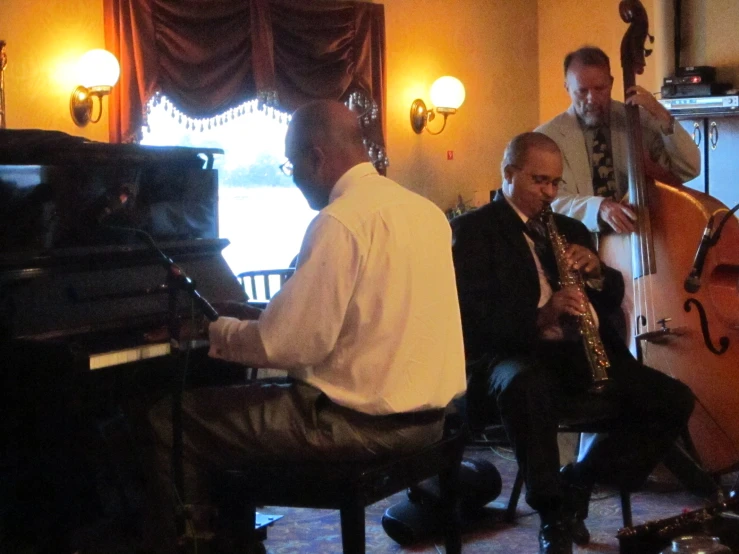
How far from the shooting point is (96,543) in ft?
8.73

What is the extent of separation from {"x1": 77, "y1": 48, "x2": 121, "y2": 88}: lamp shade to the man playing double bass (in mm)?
1942

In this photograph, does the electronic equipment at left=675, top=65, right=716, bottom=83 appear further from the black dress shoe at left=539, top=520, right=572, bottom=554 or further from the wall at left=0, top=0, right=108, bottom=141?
the black dress shoe at left=539, top=520, right=572, bottom=554

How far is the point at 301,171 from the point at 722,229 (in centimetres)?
147

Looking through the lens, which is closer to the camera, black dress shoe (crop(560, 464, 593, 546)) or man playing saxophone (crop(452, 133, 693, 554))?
man playing saxophone (crop(452, 133, 693, 554))

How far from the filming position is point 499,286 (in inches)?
114

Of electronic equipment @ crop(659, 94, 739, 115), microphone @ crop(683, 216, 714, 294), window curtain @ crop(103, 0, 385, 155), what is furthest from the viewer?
electronic equipment @ crop(659, 94, 739, 115)

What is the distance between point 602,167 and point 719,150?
2.22m

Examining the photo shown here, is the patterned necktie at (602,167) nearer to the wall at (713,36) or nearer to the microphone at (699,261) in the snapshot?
the microphone at (699,261)

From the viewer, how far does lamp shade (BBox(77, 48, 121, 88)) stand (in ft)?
14.3

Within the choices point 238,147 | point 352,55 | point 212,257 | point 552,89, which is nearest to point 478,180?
point 552,89

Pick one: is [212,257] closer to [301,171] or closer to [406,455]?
[301,171]

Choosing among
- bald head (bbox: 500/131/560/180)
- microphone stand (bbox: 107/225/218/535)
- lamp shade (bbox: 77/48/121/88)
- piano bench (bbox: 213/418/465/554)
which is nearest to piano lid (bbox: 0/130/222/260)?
microphone stand (bbox: 107/225/218/535)

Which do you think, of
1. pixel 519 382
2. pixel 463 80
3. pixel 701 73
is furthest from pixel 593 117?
pixel 463 80

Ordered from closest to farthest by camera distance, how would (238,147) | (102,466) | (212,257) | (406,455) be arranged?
1. (406,455)
2. (102,466)
3. (212,257)
4. (238,147)
